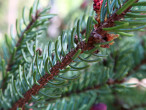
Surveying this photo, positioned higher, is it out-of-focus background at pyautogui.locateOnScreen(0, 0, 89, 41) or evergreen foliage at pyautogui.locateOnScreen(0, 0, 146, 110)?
out-of-focus background at pyautogui.locateOnScreen(0, 0, 89, 41)

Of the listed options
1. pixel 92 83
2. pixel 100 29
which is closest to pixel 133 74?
pixel 92 83

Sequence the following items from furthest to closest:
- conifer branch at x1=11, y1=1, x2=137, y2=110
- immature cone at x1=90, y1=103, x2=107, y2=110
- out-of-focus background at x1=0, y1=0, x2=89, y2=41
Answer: out-of-focus background at x1=0, y1=0, x2=89, y2=41
immature cone at x1=90, y1=103, x2=107, y2=110
conifer branch at x1=11, y1=1, x2=137, y2=110

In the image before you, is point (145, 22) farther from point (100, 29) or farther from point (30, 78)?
point (30, 78)

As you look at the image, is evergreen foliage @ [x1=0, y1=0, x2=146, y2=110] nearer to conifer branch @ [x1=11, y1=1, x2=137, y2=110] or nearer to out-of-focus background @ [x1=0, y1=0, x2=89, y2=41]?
conifer branch @ [x1=11, y1=1, x2=137, y2=110]

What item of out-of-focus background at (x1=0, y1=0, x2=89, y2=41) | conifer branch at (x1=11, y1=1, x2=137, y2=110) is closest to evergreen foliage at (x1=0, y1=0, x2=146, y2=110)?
conifer branch at (x1=11, y1=1, x2=137, y2=110)

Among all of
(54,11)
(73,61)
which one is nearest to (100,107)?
(73,61)

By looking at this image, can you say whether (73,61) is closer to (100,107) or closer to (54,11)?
(100,107)

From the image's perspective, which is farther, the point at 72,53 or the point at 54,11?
the point at 54,11
